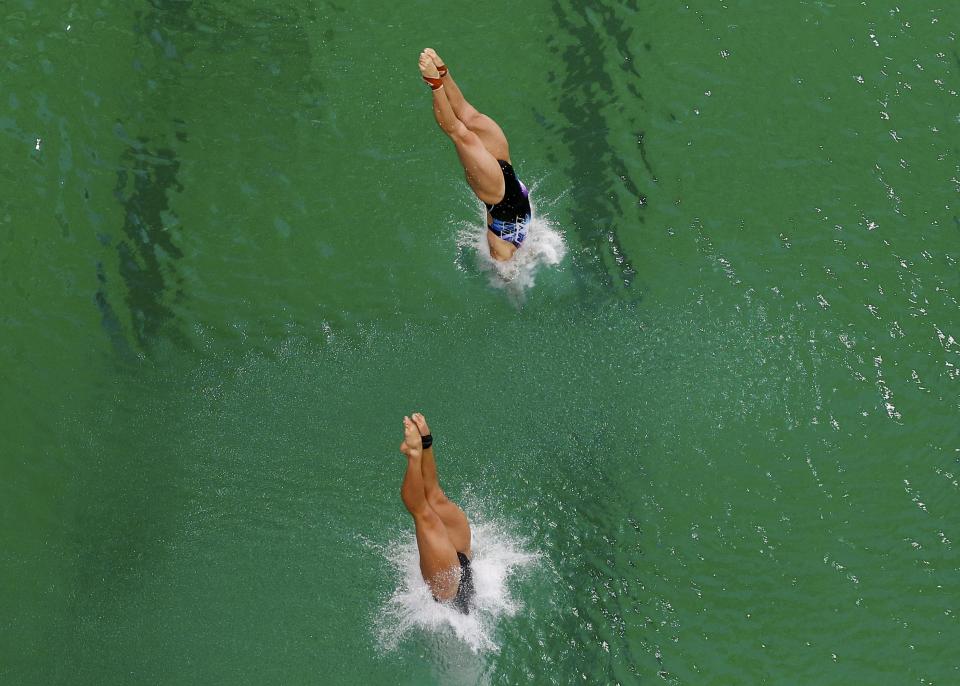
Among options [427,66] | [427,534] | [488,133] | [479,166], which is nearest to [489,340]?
[479,166]

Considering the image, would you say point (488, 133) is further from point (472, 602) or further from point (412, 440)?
point (472, 602)

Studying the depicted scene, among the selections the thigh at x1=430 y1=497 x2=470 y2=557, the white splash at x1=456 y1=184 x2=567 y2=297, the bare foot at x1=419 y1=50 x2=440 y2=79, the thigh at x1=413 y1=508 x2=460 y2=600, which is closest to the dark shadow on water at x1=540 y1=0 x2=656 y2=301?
the white splash at x1=456 y1=184 x2=567 y2=297

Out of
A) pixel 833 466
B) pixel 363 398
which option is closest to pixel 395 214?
pixel 363 398

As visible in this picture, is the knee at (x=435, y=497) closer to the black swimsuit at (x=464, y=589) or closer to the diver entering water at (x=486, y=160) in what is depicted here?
the black swimsuit at (x=464, y=589)

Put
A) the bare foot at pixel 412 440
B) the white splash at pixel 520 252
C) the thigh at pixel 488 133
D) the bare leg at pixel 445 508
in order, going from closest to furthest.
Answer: the bare foot at pixel 412 440
the bare leg at pixel 445 508
the thigh at pixel 488 133
the white splash at pixel 520 252

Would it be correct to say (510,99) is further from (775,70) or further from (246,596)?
(246,596)

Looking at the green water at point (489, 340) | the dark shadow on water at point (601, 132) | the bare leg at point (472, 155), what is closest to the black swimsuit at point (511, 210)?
the bare leg at point (472, 155)
